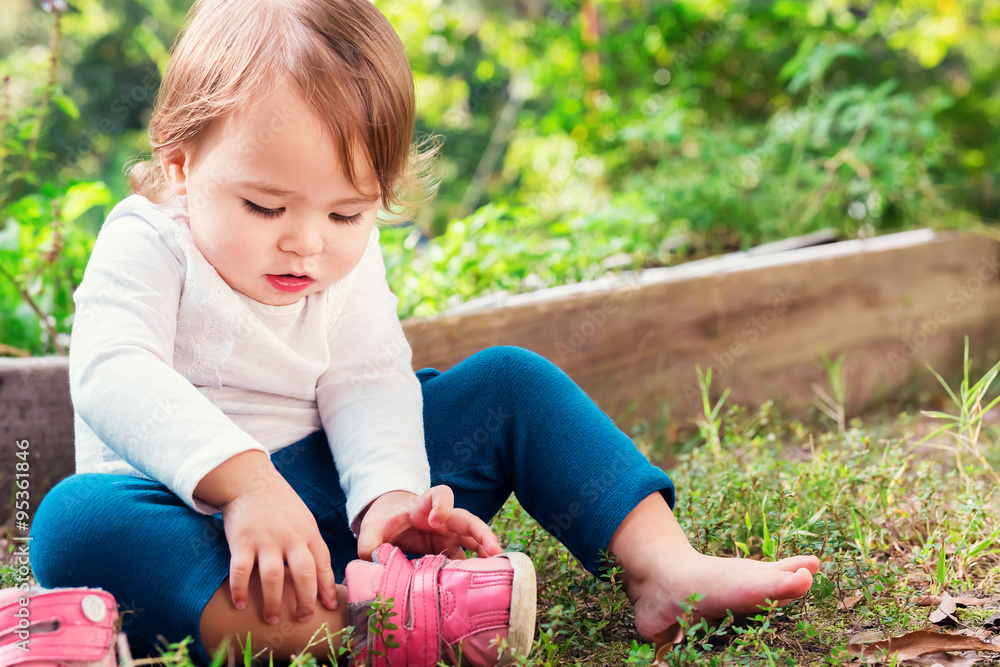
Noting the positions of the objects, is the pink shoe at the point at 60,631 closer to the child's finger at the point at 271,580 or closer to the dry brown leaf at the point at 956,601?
the child's finger at the point at 271,580

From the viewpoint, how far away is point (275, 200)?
1.26m

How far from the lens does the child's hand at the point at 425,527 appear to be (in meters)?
1.23

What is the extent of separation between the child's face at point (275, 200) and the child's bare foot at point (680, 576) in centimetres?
64

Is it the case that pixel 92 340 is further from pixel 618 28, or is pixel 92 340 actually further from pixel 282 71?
pixel 618 28

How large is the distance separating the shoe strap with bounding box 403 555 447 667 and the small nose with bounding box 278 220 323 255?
526mm

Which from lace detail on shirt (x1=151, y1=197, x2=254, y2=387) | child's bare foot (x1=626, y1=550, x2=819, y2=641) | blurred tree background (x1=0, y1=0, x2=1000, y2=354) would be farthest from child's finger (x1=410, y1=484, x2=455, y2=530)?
blurred tree background (x1=0, y1=0, x2=1000, y2=354)

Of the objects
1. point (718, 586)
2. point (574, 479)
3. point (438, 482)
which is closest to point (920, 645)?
point (718, 586)

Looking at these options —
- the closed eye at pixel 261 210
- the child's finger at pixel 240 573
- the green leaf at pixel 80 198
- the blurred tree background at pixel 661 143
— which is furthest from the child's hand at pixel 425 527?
the green leaf at pixel 80 198

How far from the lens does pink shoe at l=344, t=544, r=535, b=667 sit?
44.3 inches

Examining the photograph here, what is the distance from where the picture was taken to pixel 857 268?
3.02 m

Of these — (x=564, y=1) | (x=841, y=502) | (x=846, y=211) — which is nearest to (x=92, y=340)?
(x=841, y=502)

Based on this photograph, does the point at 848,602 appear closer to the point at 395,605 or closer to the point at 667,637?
the point at 667,637

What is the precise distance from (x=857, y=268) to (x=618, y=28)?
2217 mm

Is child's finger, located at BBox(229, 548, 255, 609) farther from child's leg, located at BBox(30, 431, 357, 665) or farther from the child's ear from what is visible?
the child's ear
